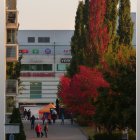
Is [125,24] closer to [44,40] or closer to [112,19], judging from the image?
[112,19]

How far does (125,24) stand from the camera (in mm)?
87812

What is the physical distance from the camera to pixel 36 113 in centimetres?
12100

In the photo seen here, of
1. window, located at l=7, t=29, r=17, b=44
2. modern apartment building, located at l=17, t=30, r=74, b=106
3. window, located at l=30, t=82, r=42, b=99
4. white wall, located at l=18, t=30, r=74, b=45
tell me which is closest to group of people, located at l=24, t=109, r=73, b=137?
window, located at l=7, t=29, r=17, b=44

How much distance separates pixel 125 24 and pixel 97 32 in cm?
307

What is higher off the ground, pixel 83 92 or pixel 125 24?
pixel 125 24

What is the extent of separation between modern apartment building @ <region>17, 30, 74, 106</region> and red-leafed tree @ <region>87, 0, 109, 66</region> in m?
38.3

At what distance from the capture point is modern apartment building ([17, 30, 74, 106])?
136 meters

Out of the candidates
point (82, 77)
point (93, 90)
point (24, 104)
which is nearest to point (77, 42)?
point (82, 77)

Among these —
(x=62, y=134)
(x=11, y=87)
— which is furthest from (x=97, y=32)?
(x=11, y=87)

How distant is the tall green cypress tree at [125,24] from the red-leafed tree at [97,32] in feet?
5.43

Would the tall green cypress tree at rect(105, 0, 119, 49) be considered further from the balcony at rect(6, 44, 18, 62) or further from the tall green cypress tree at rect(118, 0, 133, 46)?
the balcony at rect(6, 44, 18, 62)

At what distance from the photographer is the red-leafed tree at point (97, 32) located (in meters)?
85.2

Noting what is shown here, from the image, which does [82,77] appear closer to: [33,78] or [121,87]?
[121,87]

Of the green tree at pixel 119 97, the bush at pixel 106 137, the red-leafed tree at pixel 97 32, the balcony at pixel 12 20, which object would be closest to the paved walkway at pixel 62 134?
the bush at pixel 106 137
